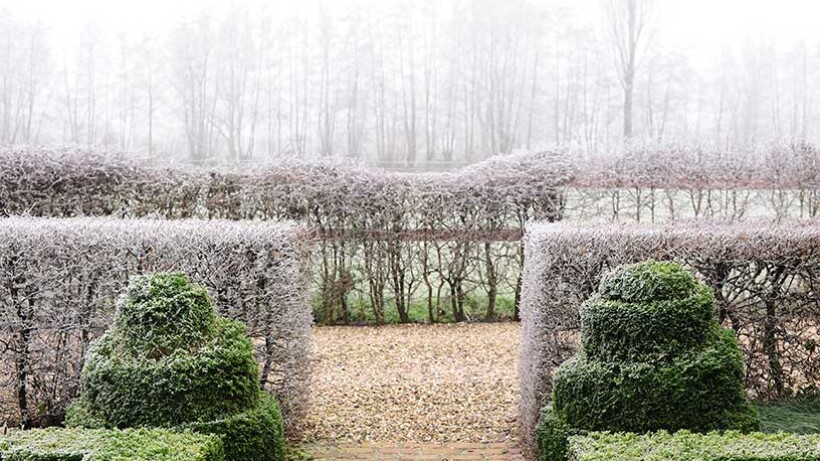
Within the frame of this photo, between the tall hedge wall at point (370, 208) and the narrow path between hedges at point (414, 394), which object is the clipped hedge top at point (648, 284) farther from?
the tall hedge wall at point (370, 208)

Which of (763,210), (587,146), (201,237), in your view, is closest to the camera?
(201,237)

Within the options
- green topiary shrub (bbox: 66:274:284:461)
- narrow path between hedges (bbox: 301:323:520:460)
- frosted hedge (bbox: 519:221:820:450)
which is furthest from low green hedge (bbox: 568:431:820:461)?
green topiary shrub (bbox: 66:274:284:461)

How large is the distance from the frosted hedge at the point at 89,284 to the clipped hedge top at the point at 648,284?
6.21 ft

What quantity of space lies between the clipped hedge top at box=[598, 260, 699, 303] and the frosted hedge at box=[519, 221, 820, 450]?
2.03ft

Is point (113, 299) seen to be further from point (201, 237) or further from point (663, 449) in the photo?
point (663, 449)

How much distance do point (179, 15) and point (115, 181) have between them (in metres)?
3.65

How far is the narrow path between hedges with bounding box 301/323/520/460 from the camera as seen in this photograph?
451 centimetres

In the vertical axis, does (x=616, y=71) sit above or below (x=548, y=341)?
above

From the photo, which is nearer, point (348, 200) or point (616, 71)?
point (348, 200)

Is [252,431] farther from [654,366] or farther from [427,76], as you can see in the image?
[427,76]

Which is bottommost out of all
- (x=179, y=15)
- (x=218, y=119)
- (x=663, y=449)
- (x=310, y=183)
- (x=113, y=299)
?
(x=663, y=449)

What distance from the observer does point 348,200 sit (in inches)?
305

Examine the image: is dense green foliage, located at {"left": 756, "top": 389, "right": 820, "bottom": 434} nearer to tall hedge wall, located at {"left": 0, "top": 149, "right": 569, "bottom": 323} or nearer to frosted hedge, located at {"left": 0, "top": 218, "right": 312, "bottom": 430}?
frosted hedge, located at {"left": 0, "top": 218, "right": 312, "bottom": 430}

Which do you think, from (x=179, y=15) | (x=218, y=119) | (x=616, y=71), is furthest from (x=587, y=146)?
(x=179, y=15)
